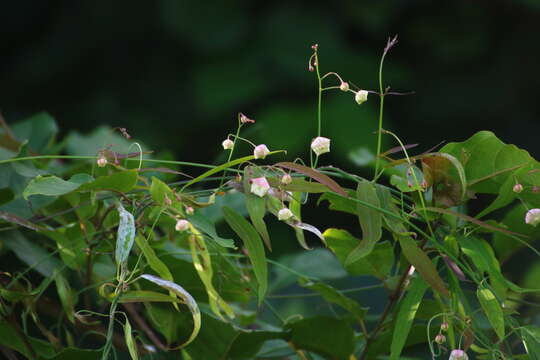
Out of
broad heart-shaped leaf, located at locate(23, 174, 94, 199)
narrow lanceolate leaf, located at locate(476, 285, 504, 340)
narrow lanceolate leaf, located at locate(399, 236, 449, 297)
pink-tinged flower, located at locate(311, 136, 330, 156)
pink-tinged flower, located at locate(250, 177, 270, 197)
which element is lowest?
narrow lanceolate leaf, located at locate(476, 285, 504, 340)

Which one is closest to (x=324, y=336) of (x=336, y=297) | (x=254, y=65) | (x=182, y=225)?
(x=336, y=297)

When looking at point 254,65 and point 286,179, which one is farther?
point 254,65

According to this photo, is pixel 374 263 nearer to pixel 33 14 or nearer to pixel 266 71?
pixel 266 71

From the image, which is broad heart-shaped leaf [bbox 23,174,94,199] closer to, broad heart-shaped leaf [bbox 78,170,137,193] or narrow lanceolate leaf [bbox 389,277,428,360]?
broad heart-shaped leaf [bbox 78,170,137,193]

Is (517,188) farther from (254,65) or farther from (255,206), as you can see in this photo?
(254,65)

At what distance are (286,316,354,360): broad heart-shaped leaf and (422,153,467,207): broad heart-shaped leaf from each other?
10 centimetres

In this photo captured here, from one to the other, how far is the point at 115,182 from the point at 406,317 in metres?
0.15

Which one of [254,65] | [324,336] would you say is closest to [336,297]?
[324,336]

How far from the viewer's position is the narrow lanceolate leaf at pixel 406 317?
12.6 inches

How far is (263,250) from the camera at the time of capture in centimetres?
34

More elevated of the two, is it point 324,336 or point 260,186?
point 260,186

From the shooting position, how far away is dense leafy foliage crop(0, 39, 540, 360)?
0.32m

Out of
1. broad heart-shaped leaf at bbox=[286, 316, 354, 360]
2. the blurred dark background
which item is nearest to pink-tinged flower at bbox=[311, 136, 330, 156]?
broad heart-shaped leaf at bbox=[286, 316, 354, 360]

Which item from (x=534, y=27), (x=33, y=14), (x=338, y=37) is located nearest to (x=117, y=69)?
(x=33, y=14)
